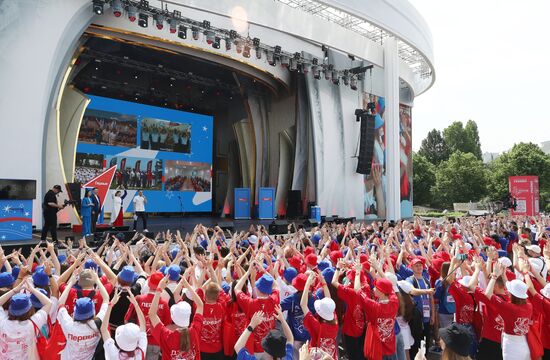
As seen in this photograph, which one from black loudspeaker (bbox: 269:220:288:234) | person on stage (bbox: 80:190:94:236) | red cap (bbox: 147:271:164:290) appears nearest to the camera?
red cap (bbox: 147:271:164:290)

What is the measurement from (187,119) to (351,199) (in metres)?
10.3

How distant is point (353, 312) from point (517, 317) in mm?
1562

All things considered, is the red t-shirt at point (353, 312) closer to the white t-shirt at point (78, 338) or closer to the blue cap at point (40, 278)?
the white t-shirt at point (78, 338)

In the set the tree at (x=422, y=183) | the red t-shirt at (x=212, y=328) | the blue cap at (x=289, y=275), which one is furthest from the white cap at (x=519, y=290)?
the tree at (x=422, y=183)

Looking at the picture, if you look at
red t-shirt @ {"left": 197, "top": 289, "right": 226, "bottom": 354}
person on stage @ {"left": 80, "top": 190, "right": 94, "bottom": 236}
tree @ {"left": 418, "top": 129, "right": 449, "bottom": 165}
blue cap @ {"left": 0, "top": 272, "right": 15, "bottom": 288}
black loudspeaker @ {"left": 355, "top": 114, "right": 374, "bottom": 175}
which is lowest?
red t-shirt @ {"left": 197, "top": 289, "right": 226, "bottom": 354}

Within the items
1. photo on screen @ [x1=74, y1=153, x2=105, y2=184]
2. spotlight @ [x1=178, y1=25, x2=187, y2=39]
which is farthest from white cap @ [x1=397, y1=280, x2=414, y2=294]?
photo on screen @ [x1=74, y1=153, x2=105, y2=184]

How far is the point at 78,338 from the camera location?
3.36 meters

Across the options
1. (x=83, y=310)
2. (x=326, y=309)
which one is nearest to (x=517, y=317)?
(x=326, y=309)

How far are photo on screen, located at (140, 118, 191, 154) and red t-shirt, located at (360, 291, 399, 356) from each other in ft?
64.9

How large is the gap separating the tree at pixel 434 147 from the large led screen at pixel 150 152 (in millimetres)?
49727

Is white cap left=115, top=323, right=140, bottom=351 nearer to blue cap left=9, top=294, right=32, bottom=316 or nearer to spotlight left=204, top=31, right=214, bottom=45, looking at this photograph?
blue cap left=9, top=294, right=32, bottom=316

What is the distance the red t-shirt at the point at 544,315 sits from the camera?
4.36 metres

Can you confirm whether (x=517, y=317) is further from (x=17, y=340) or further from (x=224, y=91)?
(x=224, y=91)

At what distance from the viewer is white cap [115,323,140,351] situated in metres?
2.96
